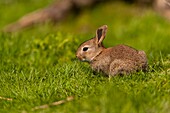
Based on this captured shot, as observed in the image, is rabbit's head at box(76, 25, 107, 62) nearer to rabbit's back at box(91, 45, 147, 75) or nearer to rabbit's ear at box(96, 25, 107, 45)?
rabbit's ear at box(96, 25, 107, 45)

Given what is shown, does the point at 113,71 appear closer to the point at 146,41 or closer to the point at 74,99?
the point at 74,99

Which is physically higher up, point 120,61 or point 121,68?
point 120,61

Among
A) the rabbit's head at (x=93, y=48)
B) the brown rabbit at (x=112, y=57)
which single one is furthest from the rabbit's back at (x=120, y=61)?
the rabbit's head at (x=93, y=48)

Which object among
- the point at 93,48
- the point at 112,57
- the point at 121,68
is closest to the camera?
the point at 121,68

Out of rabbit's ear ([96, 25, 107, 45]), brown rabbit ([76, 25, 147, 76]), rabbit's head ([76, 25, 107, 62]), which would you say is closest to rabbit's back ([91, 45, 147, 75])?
brown rabbit ([76, 25, 147, 76])

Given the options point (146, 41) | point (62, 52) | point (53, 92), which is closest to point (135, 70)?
point (53, 92)

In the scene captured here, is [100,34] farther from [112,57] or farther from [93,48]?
[112,57]

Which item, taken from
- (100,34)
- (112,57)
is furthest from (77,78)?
(100,34)
